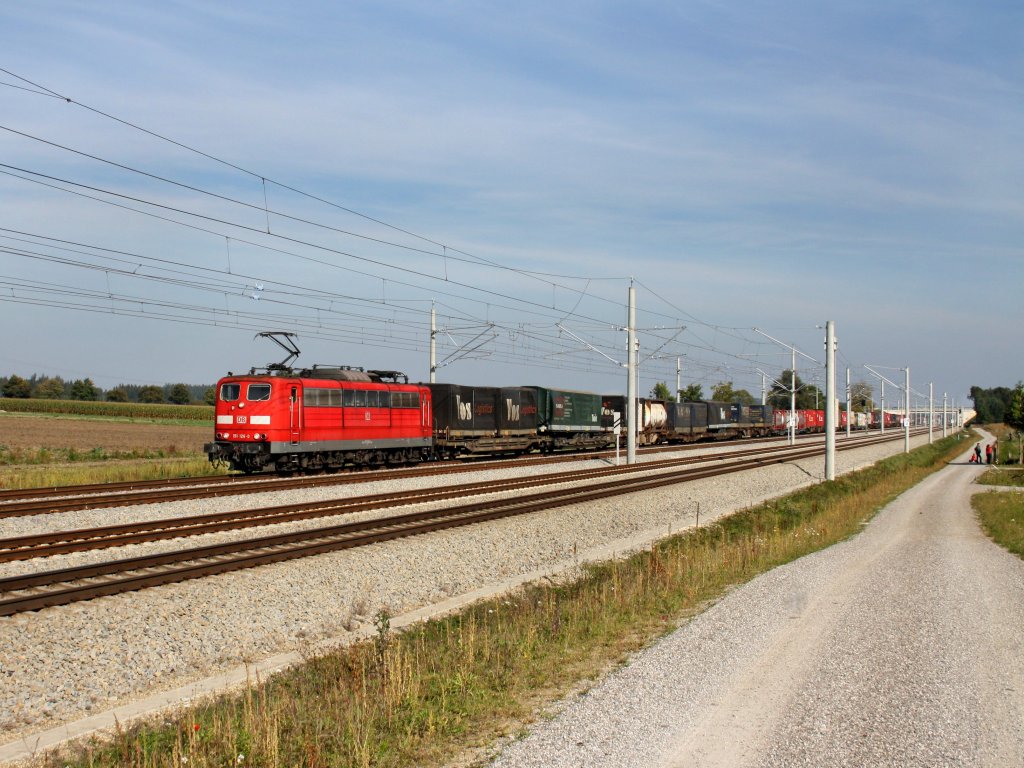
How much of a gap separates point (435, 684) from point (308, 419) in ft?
72.5

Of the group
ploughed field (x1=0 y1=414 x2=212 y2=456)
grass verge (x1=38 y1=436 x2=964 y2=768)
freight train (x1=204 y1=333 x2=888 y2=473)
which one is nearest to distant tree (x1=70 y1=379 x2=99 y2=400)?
ploughed field (x1=0 y1=414 x2=212 y2=456)

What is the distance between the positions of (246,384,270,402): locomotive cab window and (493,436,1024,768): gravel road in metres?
19.2

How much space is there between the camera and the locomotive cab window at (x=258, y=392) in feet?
94.6

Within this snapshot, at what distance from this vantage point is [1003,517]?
85.0 feet

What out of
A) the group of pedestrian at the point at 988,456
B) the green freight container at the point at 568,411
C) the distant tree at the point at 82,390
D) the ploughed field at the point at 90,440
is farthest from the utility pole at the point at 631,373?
the distant tree at the point at 82,390

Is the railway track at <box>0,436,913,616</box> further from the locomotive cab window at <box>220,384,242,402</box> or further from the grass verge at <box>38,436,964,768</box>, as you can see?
the locomotive cab window at <box>220,384,242,402</box>

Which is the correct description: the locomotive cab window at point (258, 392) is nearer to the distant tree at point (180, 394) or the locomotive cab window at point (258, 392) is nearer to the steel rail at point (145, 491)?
the steel rail at point (145, 491)

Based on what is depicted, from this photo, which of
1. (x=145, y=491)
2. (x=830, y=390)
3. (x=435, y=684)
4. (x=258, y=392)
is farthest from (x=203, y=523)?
(x=830, y=390)

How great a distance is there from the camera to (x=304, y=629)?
11781 mm

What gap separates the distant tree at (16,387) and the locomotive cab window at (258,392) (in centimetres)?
13734

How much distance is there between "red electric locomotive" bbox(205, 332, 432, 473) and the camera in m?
28.7

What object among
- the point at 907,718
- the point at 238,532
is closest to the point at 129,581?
the point at 238,532

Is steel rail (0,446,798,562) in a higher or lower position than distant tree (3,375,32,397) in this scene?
lower

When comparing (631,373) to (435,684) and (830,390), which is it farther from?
(435,684)
